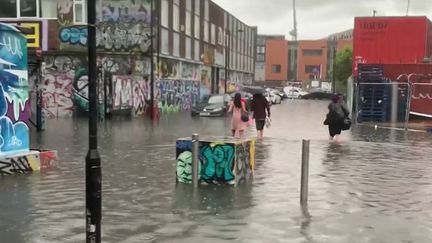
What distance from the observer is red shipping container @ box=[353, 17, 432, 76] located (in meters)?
36.8

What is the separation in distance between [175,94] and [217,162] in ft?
101

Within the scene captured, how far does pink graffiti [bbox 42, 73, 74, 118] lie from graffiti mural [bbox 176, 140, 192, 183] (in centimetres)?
2266

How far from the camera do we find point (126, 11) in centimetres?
3372

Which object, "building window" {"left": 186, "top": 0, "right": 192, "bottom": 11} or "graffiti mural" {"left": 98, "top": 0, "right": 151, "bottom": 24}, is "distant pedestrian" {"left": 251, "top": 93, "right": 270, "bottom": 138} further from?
"building window" {"left": 186, "top": 0, "right": 192, "bottom": 11}

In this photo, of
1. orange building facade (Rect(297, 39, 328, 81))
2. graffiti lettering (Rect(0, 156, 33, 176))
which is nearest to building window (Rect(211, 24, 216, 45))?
graffiti lettering (Rect(0, 156, 33, 176))

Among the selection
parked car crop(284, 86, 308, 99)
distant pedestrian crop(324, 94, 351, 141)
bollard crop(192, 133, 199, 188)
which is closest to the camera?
bollard crop(192, 133, 199, 188)

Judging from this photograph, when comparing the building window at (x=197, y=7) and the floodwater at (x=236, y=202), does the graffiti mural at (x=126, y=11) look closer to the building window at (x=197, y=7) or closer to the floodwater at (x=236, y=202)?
the building window at (x=197, y=7)

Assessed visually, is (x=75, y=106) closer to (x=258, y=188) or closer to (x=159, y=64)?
(x=159, y=64)

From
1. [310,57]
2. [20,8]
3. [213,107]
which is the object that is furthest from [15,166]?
[310,57]

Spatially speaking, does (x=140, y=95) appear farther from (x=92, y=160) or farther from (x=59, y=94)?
(x=92, y=160)

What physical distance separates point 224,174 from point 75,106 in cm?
2322

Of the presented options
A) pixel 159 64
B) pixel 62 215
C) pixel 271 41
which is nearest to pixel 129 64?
pixel 159 64

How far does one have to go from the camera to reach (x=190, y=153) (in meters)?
10.3

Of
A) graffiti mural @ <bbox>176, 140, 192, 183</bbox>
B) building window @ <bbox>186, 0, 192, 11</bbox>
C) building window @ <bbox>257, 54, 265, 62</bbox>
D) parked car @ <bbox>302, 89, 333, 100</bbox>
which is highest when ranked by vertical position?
building window @ <bbox>186, 0, 192, 11</bbox>
